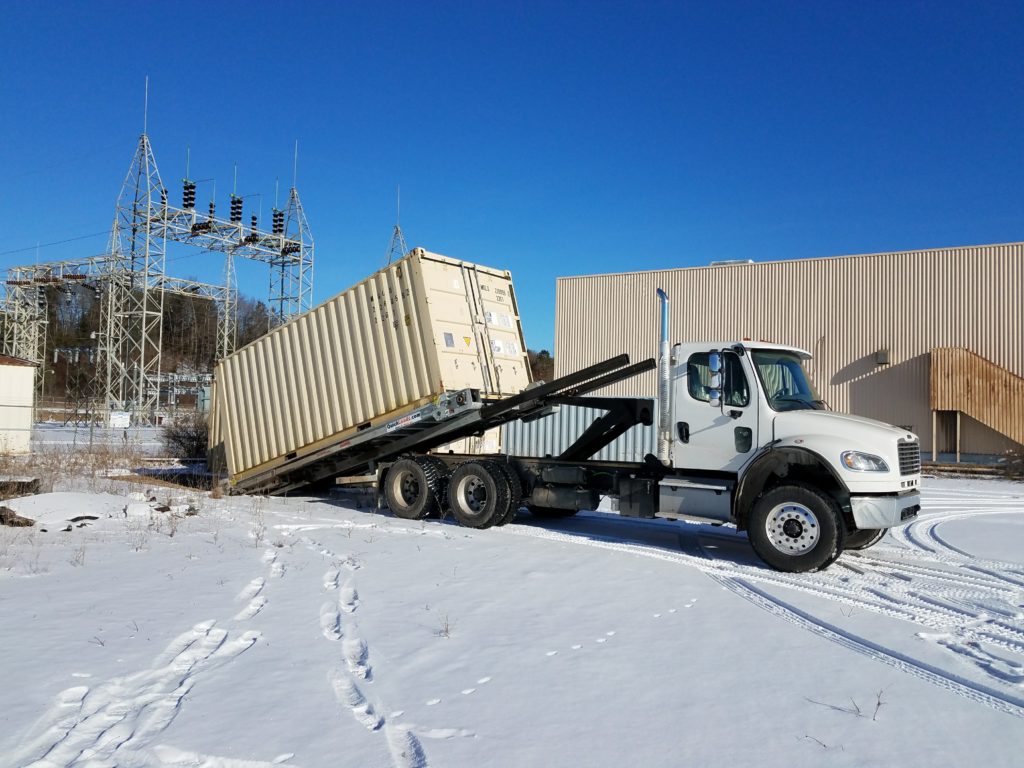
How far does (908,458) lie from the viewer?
8.17m

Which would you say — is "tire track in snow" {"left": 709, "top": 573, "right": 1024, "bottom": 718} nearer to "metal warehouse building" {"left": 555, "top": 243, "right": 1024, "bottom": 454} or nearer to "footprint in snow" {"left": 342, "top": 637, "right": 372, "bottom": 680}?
"footprint in snow" {"left": 342, "top": 637, "right": 372, "bottom": 680}

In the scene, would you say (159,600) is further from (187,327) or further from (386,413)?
(187,327)

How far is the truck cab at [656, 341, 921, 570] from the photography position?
786cm

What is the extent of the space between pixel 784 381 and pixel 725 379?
2.22ft

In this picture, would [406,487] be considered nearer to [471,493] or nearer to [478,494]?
[471,493]

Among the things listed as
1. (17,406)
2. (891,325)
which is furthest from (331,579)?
(891,325)

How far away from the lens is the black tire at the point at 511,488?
10695 millimetres

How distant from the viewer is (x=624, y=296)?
31.0m

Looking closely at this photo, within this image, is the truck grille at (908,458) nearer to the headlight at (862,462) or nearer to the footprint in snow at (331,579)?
the headlight at (862,462)

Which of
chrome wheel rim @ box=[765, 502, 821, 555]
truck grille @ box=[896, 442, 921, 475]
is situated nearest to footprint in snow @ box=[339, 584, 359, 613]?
chrome wheel rim @ box=[765, 502, 821, 555]

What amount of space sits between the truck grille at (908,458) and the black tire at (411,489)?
6.16 meters

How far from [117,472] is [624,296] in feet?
63.8

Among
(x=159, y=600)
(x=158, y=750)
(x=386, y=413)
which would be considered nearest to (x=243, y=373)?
(x=386, y=413)

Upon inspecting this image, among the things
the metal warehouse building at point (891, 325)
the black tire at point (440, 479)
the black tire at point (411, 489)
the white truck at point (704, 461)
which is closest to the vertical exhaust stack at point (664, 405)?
the white truck at point (704, 461)
